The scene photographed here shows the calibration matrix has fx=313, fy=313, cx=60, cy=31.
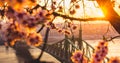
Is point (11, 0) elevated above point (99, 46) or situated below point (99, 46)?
above

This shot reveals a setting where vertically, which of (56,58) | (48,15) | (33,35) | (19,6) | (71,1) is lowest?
(56,58)

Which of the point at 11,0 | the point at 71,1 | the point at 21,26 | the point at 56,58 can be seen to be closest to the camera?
the point at 11,0

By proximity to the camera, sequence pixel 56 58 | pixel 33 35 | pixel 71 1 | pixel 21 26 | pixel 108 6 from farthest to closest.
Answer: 1. pixel 56 58
2. pixel 71 1
3. pixel 108 6
4. pixel 33 35
5. pixel 21 26

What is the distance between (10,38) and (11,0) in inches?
38.0

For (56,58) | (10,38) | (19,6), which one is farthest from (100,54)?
(56,58)

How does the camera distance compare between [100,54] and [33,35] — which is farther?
[100,54]

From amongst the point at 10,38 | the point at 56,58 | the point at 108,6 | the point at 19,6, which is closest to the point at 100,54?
the point at 108,6

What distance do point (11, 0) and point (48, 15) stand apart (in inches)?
42.5

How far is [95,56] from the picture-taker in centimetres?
591

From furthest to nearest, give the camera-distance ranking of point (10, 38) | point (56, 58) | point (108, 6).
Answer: point (56, 58) < point (108, 6) < point (10, 38)

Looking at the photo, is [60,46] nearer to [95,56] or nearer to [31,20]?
[95,56]

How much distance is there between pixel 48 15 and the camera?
3746mm

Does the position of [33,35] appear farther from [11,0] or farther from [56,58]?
[56,58]

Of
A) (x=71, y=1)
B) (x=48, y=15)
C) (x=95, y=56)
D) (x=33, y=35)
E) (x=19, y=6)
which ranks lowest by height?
(x=95, y=56)
